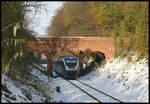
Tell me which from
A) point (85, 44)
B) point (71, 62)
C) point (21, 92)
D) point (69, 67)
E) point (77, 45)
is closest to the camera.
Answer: point (21, 92)

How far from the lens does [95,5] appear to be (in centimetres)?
3466

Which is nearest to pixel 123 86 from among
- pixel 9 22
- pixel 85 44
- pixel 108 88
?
pixel 108 88

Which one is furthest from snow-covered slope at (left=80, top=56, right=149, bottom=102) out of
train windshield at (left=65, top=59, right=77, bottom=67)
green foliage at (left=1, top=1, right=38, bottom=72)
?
green foliage at (left=1, top=1, right=38, bottom=72)

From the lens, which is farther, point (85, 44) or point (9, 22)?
point (85, 44)

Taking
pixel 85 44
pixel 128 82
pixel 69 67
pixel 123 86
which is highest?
pixel 128 82

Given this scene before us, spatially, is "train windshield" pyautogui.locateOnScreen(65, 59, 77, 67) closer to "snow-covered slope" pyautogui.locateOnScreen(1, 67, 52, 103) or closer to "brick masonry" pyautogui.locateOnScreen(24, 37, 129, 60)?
"brick masonry" pyautogui.locateOnScreen(24, 37, 129, 60)

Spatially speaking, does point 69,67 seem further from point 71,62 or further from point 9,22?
point 9,22

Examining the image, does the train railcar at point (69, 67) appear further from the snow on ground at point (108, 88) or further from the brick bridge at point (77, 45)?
the brick bridge at point (77, 45)

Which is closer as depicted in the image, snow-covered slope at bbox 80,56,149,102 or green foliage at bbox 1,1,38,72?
green foliage at bbox 1,1,38,72

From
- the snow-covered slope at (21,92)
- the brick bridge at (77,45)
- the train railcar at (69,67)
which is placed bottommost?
the train railcar at (69,67)

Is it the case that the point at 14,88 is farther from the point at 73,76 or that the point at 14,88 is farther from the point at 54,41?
the point at 54,41

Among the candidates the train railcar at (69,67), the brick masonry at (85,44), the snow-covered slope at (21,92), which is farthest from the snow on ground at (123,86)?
the brick masonry at (85,44)

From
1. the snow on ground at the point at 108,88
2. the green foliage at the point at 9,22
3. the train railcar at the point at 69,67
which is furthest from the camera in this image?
the train railcar at the point at 69,67

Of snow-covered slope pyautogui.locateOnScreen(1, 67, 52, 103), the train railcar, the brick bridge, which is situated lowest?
the train railcar
